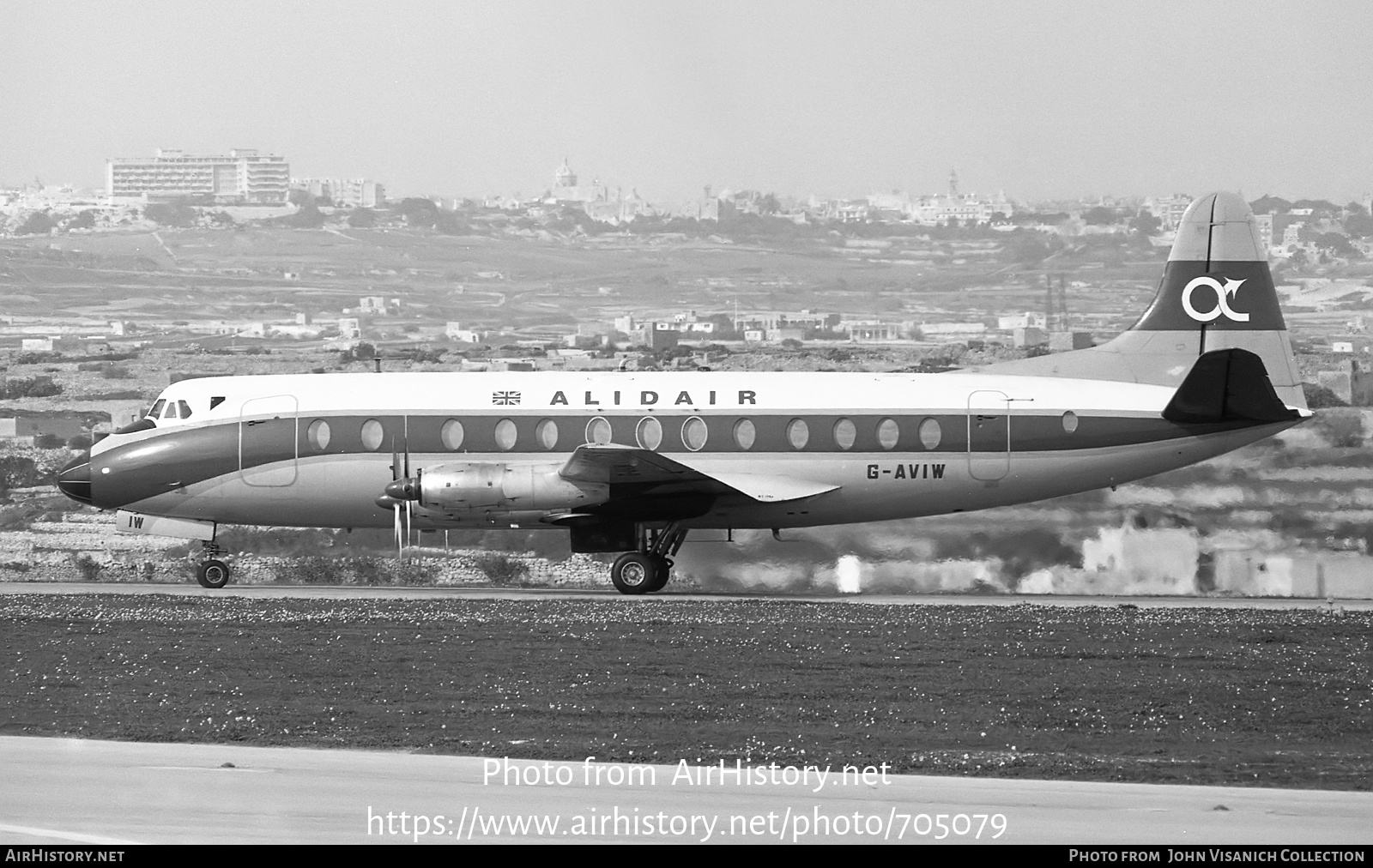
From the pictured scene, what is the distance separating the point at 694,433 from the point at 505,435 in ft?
11.4

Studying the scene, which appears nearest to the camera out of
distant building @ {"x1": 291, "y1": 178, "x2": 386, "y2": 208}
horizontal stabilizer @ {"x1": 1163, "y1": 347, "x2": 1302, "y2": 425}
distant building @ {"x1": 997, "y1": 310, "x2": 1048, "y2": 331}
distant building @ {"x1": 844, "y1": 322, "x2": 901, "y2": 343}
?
horizontal stabilizer @ {"x1": 1163, "y1": 347, "x2": 1302, "y2": 425}

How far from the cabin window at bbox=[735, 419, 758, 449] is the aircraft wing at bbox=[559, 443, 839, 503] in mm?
550

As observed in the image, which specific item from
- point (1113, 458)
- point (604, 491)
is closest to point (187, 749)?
point (604, 491)

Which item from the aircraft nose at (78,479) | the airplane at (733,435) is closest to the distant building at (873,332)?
the airplane at (733,435)

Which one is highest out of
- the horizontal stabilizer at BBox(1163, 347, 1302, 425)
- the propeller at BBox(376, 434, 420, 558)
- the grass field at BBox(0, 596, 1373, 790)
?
the horizontal stabilizer at BBox(1163, 347, 1302, 425)

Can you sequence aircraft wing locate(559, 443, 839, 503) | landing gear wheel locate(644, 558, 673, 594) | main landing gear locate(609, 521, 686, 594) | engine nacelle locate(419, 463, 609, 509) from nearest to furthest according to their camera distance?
1. aircraft wing locate(559, 443, 839, 503)
2. engine nacelle locate(419, 463, 609, 509)
3. main landing gear locate(609, 521, 686, 594)
4. landing gear wheel locate(644, 558, 673, 594)

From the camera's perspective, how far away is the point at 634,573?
102 ft

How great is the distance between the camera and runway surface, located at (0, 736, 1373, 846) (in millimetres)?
12039

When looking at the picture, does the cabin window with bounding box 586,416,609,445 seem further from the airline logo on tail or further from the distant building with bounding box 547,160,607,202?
the distant building with bounding box 547,160,607,202

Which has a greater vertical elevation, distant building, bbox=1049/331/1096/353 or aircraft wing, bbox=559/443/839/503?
distant building, bbox=1049/331/1096/353

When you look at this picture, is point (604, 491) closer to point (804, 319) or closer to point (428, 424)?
point (428, 424)

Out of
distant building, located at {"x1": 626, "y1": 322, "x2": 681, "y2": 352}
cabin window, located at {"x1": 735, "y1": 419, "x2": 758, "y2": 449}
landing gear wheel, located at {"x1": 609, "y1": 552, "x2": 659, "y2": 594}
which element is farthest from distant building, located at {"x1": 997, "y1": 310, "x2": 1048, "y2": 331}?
landing gear wheel, located at {"x1": 609, "y1": 552, "x2": 659, "y2": 594}

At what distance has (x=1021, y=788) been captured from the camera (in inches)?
547

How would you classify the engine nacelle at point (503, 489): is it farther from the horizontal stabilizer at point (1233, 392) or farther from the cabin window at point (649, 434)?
the horizontal stabilizer at point (1233, 392)
